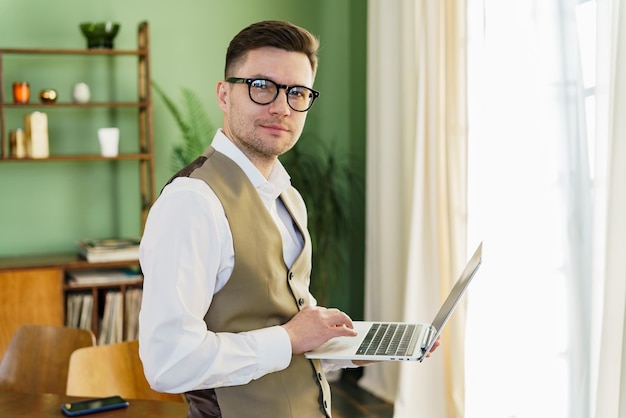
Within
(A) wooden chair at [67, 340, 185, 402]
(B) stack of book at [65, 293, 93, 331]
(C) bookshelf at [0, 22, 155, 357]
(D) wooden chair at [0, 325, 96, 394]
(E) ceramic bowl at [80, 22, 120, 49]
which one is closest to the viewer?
(A) wooden chair at [67, 340, 185, 402]

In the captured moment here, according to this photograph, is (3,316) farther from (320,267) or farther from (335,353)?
(335,353)

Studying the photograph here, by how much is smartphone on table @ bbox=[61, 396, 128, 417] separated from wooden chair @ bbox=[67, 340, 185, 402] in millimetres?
303

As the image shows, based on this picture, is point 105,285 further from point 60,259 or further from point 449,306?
point 449,306

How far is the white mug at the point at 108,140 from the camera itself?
179 inches

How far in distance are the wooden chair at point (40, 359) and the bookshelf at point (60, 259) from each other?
4.60 feet

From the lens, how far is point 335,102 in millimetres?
5387

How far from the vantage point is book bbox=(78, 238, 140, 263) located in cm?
438

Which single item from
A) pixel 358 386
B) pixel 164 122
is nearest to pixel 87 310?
pixel 164 122

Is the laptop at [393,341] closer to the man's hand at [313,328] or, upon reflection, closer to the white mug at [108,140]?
the man's hand at [313,328]

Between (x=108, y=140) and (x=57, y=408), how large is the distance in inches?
102

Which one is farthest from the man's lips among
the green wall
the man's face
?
the green wall

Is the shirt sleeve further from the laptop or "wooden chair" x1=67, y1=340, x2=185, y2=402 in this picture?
"wooden chair" x1=67, y1=340, x2=185, y2=402

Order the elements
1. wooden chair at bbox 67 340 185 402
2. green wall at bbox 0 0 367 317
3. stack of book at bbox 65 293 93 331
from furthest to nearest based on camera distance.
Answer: green wall at bbox 0 0 367 317, stack of book at bbox 65 293 93 331, wooden chair at bbox 67 340 185 402

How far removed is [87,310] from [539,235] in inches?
96.7
